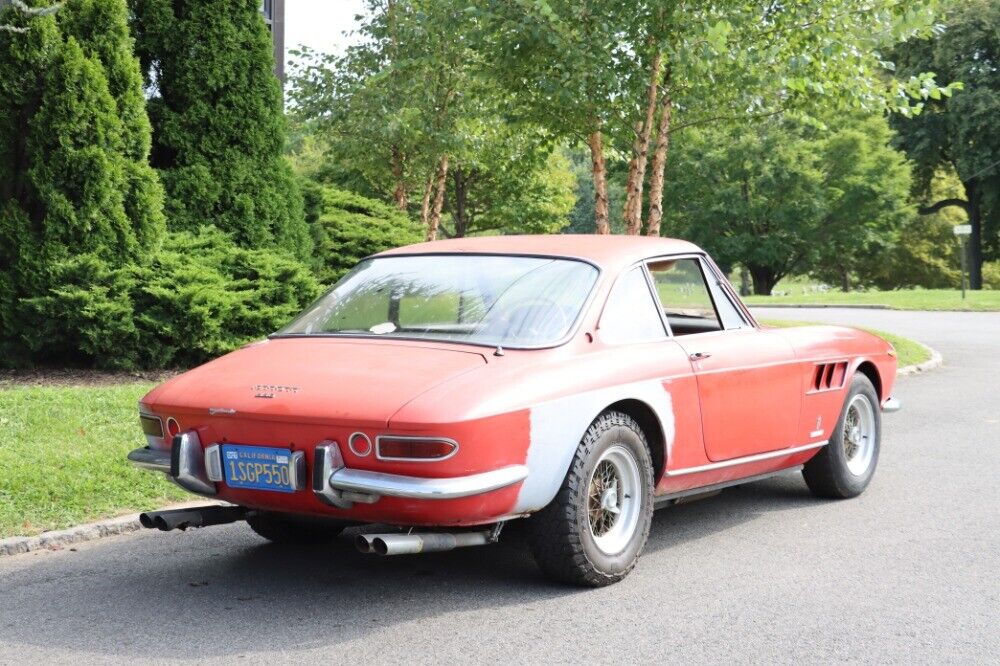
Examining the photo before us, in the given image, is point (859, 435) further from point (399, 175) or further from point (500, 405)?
point (399, 175)

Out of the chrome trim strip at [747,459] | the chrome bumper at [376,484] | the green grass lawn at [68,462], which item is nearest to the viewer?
the chrome bumper at [376,484]

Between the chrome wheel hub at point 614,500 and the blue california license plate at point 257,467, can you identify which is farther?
the chrome wheel hub at point 614,500

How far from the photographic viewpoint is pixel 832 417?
7.00 meters

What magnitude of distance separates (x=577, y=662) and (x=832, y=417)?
10.9ft

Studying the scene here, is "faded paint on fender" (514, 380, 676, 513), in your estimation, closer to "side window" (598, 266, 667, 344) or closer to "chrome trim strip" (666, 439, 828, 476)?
"side window" (598, 266, 667, 344)

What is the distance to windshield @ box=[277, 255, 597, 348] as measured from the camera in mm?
5344

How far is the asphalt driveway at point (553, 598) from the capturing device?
4.39 meters

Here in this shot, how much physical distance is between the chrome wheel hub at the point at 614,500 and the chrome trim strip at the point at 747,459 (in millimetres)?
314

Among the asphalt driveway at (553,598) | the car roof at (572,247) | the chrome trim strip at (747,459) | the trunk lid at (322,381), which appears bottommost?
the asphalt driveway at (553,598)

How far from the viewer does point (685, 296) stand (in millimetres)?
6512

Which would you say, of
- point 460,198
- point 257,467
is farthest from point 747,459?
point 460,198

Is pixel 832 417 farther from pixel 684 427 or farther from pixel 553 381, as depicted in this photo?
pixel 553 381

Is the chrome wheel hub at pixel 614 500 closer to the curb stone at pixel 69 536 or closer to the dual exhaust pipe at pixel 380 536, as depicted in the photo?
the dual exhaust pipe at pixel 380 536

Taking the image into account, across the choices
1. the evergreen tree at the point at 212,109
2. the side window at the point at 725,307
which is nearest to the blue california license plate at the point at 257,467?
the side window at the point at 725,307
